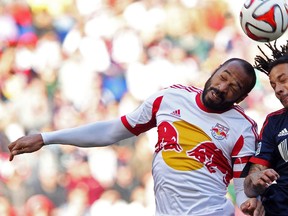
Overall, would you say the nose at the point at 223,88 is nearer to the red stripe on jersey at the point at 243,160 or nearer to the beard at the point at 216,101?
the beard at the point at 216,101

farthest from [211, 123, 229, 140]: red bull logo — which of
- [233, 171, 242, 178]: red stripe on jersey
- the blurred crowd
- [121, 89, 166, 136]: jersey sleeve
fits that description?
the blurred crowd

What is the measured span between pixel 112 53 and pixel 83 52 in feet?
1.17

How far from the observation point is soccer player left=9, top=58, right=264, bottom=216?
4223 millimetres

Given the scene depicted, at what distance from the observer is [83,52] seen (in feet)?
29.4

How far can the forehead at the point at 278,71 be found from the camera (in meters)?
3.99

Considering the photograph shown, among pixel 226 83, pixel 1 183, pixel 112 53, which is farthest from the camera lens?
pixel 112 53

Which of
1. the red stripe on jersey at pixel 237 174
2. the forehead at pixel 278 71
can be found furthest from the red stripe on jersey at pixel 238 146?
the forehead at pixel 278 71

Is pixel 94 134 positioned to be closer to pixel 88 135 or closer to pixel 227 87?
pixel 88 135

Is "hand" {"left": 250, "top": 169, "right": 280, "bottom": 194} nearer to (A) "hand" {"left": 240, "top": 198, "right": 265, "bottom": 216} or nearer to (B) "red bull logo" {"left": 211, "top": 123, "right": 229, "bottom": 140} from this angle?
(A) "hand" {"left": 240, "top": 198, "right": 265, "bottom": 216}

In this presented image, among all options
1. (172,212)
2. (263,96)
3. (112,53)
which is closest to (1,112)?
(112,53)

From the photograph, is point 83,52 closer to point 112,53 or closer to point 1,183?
point 112,53

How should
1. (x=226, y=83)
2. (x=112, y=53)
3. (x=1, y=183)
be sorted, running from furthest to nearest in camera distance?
(x=112, y=53) < (x=1, y=183) < (x=226, y=83)

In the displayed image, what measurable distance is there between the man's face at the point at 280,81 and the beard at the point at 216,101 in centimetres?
32

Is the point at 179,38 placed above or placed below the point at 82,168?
above
